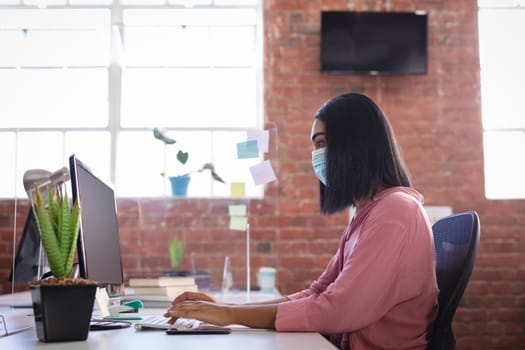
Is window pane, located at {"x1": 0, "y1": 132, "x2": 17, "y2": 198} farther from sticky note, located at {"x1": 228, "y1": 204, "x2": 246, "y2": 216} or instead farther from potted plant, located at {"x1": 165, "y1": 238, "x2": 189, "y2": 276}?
sticky note, located at {"x1": 228, "y1": 204, "x2": 246, "y2": 216}

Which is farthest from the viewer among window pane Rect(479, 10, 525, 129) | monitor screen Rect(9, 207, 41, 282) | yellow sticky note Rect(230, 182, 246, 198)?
window pane Rect(479, 10, 525, 129)

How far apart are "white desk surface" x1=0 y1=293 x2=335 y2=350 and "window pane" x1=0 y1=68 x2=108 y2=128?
2.76 m

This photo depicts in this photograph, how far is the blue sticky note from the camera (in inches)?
114

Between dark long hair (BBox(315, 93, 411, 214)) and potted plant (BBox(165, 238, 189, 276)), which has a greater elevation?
dark long hair (BBox(315, 93, 411, 214))

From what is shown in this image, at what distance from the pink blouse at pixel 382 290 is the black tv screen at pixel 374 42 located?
230 centimetres

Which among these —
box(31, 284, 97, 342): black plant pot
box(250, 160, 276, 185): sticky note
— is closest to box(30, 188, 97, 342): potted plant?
box(31, 284, 97, 342): black plant pot

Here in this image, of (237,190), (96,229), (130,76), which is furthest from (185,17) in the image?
(96,229)

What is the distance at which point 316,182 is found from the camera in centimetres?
393

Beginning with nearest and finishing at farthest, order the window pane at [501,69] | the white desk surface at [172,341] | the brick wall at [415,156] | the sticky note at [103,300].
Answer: the white desk surface at [172,341] < the sticky note at [103,300] < the brick wall at [415,156] < the window pane at [501,69]

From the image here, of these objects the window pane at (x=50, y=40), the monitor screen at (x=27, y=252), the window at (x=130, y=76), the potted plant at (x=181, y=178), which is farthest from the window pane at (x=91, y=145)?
the monitor screen at (x=27, y=252)

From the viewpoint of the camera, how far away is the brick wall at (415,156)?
3.88 meters

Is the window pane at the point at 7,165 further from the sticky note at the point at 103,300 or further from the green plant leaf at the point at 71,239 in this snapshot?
the green plant leaf at the point at 71,239

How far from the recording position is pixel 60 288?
4.03 feet

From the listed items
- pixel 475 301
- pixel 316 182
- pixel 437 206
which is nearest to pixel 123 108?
pixel 316 182
